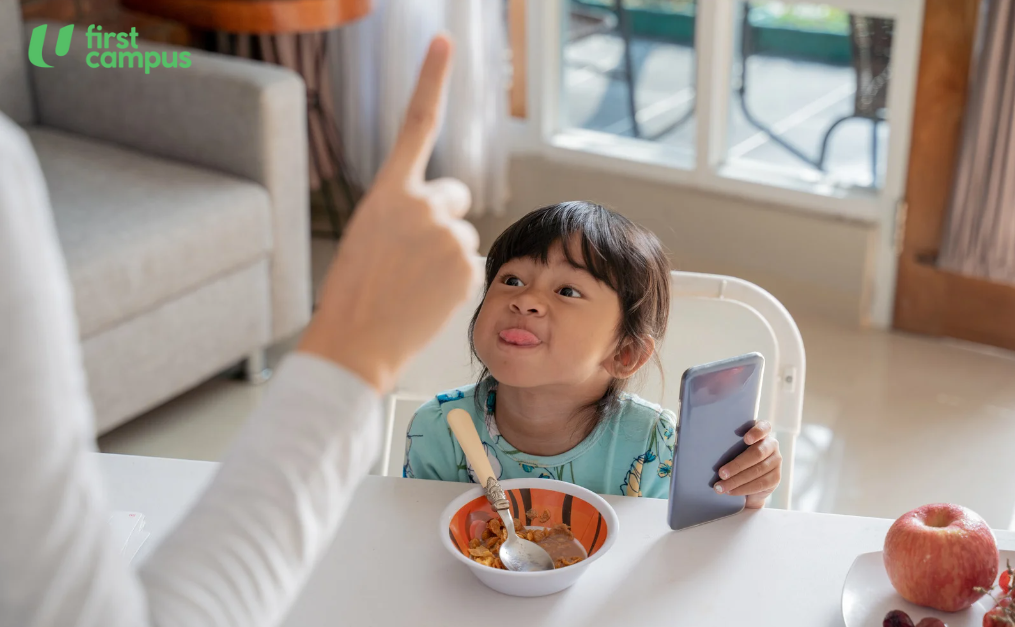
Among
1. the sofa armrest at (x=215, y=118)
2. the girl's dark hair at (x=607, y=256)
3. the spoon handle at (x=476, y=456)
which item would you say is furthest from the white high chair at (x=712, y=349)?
the sofa armrest at (x=215, y=118)

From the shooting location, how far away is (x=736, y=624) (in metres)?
0.86

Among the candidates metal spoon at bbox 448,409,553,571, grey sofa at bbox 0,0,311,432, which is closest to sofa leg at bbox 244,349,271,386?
grey sofa at bbox 0,0,311,432

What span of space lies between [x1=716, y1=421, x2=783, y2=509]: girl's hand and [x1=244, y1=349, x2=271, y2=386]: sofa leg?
166 cm

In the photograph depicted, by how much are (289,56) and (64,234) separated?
1224mm

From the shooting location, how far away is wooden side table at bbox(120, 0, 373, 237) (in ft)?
8.63

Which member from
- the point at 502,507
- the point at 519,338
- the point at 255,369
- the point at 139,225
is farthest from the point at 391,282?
the point at 255,369

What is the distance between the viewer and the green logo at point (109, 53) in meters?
2.40

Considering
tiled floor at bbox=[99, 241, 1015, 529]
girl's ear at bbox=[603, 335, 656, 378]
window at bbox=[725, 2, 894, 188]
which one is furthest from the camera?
window at bbox=[725, 2, 894, 188]

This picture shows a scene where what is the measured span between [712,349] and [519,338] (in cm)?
33

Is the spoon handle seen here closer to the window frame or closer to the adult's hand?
the adult's hand

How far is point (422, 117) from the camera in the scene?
1.81 ft

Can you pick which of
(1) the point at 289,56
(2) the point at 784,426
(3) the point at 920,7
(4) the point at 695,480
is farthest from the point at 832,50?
(4) the point at 695,480

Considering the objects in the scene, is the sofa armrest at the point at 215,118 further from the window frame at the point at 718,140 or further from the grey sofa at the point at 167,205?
the window frame at the point at 718,140

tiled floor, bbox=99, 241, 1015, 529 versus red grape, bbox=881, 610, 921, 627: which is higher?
red grape, bbox=881, 610, 921, 627
